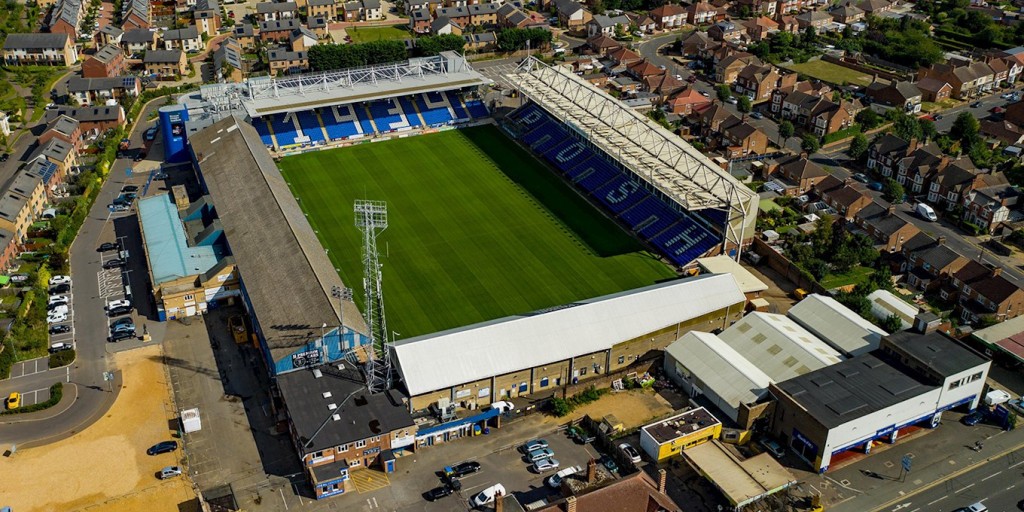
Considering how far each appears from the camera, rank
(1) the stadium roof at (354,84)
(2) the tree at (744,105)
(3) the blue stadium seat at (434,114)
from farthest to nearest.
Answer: (2) the tree at (744,105), (3) the blue stadium seat at (434,114), (1) the stadium roof at (354,84)

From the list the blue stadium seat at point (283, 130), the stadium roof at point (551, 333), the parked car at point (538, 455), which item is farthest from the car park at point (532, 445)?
the blue stadium seat at point (283, 130)

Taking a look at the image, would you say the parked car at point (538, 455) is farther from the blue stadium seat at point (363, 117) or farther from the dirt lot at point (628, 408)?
the blue stadium seat at point (363, 117)

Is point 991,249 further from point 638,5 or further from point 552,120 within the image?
point 638,5

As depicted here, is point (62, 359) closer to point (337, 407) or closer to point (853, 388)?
point (337, 407)

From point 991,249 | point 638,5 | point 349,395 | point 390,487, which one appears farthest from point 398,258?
point 638,5

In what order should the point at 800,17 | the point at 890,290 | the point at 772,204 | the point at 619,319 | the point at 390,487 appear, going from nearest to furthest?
1. the point at 390,487
2. the point at 619,319
3. the point at 890,290
4. the point at 772,204
5. the point at 800,17

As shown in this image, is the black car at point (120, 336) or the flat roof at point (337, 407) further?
the black car at point (120, 336)

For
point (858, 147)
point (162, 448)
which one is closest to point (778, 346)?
point (162, 448)
